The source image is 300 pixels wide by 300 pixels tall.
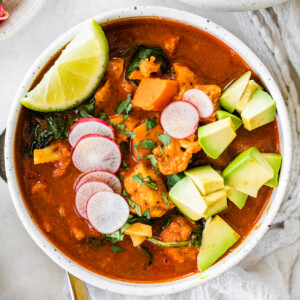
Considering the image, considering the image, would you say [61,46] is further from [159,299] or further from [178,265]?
[159,299]

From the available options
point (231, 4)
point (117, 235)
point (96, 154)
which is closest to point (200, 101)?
point (231, 4)

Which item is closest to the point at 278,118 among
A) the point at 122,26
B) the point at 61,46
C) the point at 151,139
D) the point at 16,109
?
the point at 151,139

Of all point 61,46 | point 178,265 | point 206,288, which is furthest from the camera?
point 206,288

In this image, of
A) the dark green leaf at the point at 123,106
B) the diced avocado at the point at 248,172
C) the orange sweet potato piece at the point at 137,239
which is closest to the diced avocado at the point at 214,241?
the diced avocado at the point at 248,172

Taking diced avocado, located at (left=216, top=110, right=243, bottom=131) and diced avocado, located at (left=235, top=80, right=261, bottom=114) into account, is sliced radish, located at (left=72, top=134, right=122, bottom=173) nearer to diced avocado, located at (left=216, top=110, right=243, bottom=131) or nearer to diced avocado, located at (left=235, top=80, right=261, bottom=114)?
diced avocado, located at (left=216, top=110, right=243, bottom=131)

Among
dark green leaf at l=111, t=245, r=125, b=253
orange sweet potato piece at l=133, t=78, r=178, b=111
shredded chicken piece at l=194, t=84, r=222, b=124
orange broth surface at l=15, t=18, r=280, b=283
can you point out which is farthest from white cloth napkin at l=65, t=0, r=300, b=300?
orange sweet potato piece at l=133, t=78, r=178, b=111
